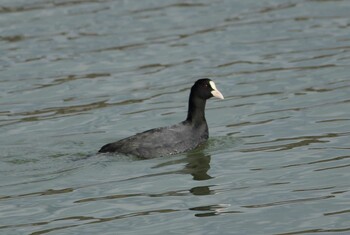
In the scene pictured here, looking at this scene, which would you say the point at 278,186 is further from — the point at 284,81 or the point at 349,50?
the point at 349,50

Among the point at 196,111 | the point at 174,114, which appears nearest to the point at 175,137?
the point at 196,111

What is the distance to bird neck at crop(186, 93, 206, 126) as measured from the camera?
1565cm

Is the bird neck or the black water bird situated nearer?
the black water bird

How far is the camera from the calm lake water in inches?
472

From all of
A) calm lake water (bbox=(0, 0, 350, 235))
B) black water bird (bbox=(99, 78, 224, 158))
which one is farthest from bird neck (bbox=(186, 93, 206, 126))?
calm lake water (bbox=(0, 0, 350, 235))

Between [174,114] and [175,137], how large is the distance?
88.3 inches

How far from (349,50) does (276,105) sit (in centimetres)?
380

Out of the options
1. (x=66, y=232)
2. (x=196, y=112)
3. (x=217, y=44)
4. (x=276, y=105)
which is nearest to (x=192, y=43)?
(x=217, y=44)

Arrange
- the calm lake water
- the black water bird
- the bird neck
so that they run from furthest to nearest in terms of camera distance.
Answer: the bird neck → the black water bird → the calm lake water

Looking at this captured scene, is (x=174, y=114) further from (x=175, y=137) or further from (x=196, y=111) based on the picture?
(x=175, y=137)

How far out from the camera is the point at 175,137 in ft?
49.9

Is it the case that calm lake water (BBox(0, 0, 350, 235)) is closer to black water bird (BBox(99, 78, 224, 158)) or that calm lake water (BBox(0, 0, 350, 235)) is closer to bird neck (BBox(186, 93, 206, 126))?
black water bird (BBox(99, 78, 224, 158))

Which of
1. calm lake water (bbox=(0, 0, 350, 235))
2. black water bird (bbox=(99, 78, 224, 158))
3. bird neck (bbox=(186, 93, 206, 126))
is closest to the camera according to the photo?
calm lake water (bbox=(0, 0, 350, 235))

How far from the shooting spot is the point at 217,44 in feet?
71.8
